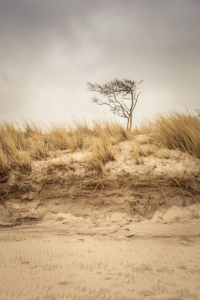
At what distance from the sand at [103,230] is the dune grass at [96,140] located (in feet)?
0.75

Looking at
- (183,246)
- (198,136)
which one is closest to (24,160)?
(183,246)

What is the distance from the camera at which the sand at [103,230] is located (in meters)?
1.72

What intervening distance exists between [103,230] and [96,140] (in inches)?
78.8

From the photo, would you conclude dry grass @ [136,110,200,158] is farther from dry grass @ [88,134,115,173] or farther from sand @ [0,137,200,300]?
dry grass @ [88,134,115,173]

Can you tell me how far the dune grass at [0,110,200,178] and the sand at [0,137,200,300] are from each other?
23 centimetres

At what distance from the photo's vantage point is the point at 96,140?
407 cm

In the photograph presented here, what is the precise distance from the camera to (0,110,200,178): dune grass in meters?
3.49

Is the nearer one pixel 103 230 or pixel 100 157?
pixel 103 230

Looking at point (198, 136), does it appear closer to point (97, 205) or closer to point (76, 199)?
point (97, 205)

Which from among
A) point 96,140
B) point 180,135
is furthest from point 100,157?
point 180,135

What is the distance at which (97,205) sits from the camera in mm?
3152

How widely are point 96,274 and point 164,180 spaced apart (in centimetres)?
190

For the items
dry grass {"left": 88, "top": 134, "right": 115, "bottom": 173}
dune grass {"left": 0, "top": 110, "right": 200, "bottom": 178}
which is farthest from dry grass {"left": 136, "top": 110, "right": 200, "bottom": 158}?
dry grass {"left": 88, "top": 134, "right": 115, "bottom": 173}

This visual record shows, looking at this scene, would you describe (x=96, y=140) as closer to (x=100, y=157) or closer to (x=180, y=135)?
(x=100, y=157)
